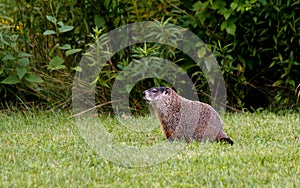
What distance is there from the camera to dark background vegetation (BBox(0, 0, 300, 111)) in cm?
794

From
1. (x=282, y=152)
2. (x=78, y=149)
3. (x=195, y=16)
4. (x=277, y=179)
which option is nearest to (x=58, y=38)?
(x=195, y=16)

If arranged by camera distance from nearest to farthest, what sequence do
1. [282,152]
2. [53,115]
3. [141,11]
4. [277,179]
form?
[277,179] → [282,152] → [53,115] → [141,11]

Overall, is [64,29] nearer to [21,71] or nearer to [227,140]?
[21,71]

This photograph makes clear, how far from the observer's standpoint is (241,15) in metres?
8.20

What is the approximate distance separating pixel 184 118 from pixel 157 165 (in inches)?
44.8

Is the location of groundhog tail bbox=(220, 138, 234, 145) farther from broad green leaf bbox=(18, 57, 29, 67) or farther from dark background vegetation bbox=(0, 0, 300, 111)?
broad green leaf bbox=(18, 57, 29, 67)

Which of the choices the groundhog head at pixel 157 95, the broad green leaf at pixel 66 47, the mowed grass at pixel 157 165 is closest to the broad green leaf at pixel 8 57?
the broad green leaf at pixel 66 47

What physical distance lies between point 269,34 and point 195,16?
102 centimetres

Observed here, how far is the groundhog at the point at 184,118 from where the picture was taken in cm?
573

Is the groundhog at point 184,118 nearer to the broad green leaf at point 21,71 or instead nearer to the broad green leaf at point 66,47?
the broad green leaf at point 66,47

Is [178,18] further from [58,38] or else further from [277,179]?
[277,179]

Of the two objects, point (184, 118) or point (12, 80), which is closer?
point (184, 118)

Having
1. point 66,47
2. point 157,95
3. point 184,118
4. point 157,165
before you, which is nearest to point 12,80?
point 66,47

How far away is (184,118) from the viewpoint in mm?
5773
